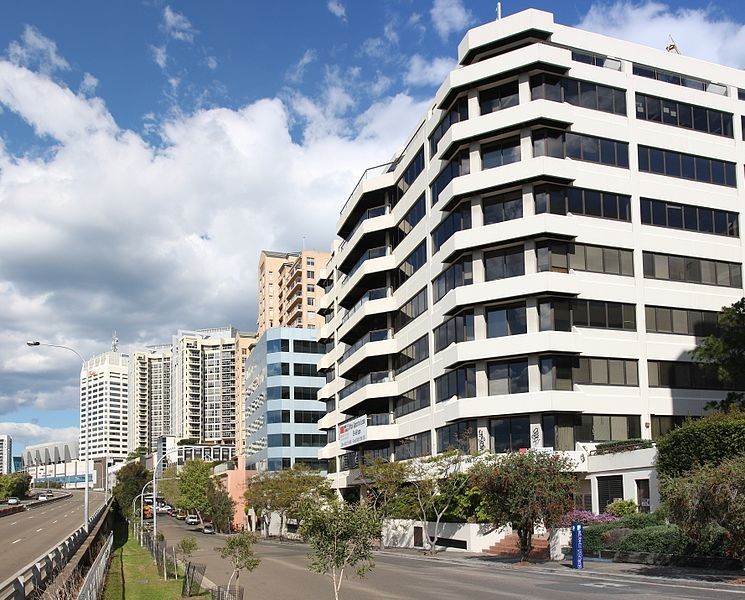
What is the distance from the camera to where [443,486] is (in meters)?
52.2

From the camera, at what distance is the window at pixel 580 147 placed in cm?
5019

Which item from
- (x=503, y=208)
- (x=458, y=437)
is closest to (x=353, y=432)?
(x=458, y=437)

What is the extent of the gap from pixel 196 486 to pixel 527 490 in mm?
93060

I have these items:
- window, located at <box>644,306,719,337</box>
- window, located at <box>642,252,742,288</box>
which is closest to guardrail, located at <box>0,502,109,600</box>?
window, located at <box>644,306,719,337</box>

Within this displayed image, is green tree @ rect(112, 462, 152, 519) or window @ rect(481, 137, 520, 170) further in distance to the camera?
green tree @ rect(112, 462, 152, 519)

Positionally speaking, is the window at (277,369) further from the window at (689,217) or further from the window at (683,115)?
the window at (683,115)

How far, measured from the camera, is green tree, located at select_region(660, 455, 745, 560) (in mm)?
25000

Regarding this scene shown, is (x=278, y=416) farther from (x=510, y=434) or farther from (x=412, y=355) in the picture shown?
(x=510, y=434)

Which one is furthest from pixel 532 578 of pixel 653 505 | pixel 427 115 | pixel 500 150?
pixel 427 115

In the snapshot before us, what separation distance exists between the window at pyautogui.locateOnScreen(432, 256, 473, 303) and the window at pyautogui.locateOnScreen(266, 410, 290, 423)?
176 feet

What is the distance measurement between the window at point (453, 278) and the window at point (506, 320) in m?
2.52

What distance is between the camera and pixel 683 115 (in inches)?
2136

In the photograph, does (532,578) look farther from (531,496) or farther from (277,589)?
(277,589)

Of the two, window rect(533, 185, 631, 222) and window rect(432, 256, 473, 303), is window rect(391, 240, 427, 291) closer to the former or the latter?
window rect(432, 256, 473, 303)
